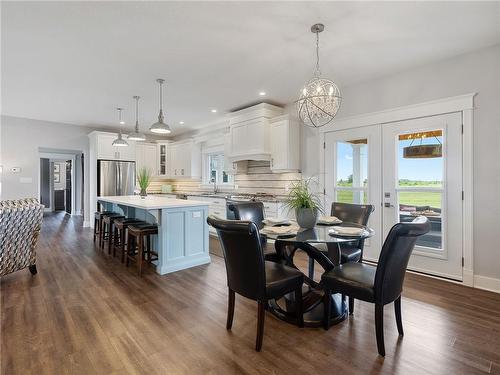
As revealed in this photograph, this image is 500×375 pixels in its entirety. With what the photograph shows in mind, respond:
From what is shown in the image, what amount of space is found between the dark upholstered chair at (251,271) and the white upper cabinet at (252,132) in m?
3.11

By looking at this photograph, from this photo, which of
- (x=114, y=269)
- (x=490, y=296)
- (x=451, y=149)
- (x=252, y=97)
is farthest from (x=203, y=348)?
(x=252, y=97)

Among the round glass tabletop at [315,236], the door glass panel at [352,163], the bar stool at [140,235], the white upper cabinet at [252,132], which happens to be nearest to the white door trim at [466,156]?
the door glass panel at [352,163]

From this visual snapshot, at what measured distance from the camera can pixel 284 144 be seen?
4680 millimetres

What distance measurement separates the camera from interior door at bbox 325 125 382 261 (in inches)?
150

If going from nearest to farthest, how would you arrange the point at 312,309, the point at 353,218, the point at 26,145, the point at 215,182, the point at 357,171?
the point at 312,309 < the point at 353,218 < the point at 357,171 < the point at 26,145 < the point at 215,182

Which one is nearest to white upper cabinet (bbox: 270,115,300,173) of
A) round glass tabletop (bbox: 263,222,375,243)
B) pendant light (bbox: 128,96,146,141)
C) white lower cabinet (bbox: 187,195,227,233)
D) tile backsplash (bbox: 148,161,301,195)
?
tile backsplash (bbox: 148,161,301,195)

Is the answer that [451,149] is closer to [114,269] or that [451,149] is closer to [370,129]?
[370,129]

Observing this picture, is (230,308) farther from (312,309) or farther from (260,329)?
(312,309)

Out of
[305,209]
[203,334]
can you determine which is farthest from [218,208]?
[203,334]

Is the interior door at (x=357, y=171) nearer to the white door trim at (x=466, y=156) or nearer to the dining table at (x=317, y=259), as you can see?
the white door trim at (x=466, y=156)

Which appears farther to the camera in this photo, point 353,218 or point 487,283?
point 353,218

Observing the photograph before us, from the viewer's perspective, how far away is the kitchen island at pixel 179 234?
3412 mm

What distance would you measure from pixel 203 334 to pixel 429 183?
3.13 metres

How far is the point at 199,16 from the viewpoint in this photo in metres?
2.39
